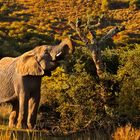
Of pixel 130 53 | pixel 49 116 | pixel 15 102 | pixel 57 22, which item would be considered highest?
pixel 130 53

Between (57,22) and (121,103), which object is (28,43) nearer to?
(57,22)

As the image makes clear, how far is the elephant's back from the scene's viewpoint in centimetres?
1141

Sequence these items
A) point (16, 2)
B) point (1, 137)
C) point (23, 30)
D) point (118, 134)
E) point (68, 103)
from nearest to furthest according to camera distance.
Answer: point (1, 137) → point (118, 134) → point (68, 103) → point (23, 30) → point (16, 2)

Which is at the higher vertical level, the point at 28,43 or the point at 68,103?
the point at 68,103

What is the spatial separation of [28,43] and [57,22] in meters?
13.4

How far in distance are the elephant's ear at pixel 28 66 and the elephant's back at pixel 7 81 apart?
32 cm

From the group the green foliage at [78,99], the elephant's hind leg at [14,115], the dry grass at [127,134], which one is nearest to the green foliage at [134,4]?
the green foliage at [78,99]

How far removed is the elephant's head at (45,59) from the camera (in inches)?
408

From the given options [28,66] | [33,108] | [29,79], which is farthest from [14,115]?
[28,66]

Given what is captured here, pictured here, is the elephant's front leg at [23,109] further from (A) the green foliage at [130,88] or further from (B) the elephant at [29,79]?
(A) the green foliage at [130,88]

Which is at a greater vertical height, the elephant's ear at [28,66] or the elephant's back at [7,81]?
the elephant's ear at [28,66]

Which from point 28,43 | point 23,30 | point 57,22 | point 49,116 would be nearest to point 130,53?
point 49,116

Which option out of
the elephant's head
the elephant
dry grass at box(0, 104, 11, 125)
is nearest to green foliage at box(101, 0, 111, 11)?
dry grass at box(0, 104, 11, 125)

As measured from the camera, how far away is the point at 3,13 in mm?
54219
